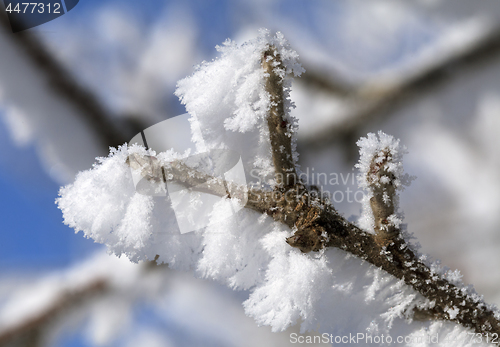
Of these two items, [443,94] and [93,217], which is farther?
[443,94]

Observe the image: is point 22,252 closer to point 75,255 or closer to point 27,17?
point 75,255

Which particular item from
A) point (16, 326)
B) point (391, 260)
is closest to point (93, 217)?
point (391, 260)

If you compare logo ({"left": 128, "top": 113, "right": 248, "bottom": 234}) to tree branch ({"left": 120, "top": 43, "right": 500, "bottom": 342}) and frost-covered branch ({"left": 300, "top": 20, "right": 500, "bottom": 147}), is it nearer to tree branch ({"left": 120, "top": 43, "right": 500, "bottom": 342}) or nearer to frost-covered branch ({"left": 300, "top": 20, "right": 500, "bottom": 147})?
tree branch ({"left": 120, "top": 43, "right": 500, "bottom": 342})

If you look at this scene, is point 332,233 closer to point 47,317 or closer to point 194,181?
point 194,181

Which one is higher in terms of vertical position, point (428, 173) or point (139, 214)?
point (428, 173)

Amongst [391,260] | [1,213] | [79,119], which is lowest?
[391,260]

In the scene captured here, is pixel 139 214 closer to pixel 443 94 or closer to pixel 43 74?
pixel 43 74

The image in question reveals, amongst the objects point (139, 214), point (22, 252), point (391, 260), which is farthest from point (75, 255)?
point (391, 260)
